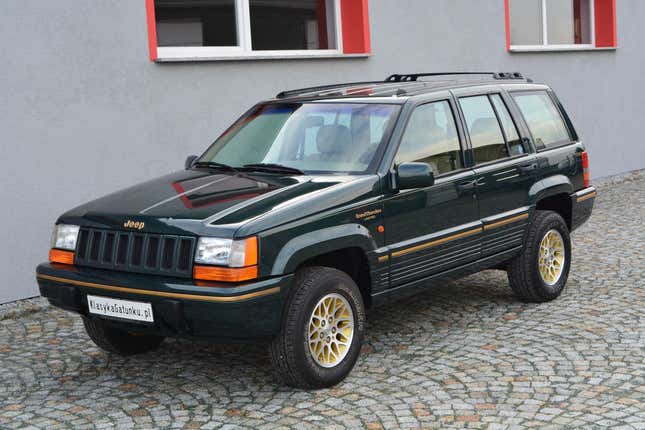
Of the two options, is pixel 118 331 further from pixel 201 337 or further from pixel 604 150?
pixel 604 150

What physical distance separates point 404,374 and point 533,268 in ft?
6.26


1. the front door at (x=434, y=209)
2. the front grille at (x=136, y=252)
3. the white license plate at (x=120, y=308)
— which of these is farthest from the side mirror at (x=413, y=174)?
the white license plate at (x=120, y=308)

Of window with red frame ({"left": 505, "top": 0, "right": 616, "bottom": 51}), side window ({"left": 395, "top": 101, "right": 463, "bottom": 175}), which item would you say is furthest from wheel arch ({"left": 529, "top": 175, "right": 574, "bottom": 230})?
window with red frame ({"left": 505, "top": 0, "right": 616, "bottom": 51})

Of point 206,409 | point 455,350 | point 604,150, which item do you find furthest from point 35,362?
point 604,150

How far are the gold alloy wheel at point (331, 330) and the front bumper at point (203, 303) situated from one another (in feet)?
1.10

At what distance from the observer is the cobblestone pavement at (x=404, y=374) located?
4746 millimetres

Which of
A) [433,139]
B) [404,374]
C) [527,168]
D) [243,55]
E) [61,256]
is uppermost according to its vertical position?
[243,55]

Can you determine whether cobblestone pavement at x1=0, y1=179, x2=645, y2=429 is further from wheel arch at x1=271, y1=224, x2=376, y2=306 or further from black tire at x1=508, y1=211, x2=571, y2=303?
wheel arch at x1=271, y1=224, x2=376, y2=306

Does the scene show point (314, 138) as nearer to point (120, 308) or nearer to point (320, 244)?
point (320, 244)

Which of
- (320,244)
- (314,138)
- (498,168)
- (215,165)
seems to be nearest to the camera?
(320,244)

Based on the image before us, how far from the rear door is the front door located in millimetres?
152

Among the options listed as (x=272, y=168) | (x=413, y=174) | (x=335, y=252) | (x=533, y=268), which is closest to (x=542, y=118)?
(x=533, y=268)

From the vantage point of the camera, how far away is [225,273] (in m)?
4.73

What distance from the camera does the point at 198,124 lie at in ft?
29.8
